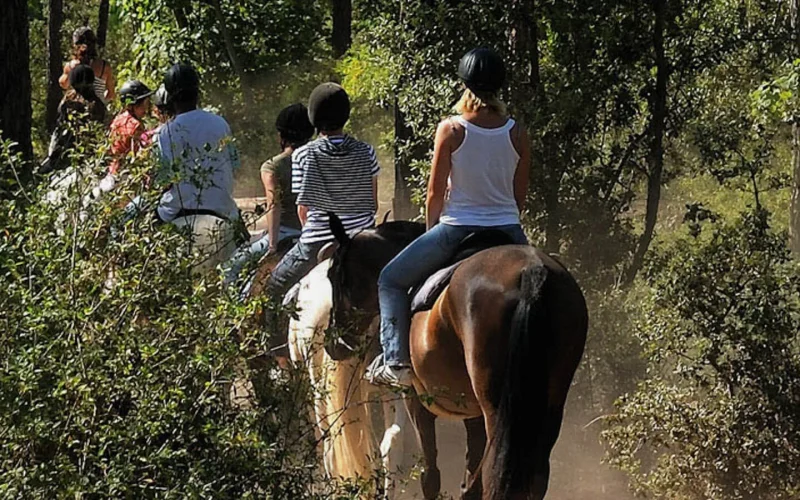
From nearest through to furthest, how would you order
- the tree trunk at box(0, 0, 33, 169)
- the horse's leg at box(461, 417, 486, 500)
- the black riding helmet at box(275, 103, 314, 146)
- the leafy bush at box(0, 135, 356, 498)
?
the leafy bush at box(0, 135, 356, 498) → the horse's leg at box(461, 417, 486, 500) → the black riding helmet at box(275, 103, 314, 146) → the tree trunk at box(0, 0, 33, 169)

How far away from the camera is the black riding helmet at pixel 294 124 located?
350 inches

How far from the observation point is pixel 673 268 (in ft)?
25.3

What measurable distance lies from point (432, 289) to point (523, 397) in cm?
92

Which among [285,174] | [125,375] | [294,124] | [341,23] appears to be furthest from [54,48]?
[125,375]

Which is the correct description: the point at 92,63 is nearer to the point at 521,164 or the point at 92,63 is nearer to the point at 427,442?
the point at 427,442

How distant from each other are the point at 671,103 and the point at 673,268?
294cm

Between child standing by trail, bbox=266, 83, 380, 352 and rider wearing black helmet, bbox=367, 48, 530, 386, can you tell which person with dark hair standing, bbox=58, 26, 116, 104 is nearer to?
child standing by trail, bbox=266, 83, 380, 352

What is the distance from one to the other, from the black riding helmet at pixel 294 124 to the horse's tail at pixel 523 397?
123 inches

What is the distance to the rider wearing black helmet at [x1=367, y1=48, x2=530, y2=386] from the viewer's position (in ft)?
22.3

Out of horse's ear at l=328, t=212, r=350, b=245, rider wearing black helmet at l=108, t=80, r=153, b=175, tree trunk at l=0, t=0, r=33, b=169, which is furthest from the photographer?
tree trunk at l=0, t=0, r=33, b=169

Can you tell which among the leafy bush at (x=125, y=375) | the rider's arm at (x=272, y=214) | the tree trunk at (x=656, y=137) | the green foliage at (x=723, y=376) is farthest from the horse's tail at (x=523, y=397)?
the tree trunk at (x=656, y=137)

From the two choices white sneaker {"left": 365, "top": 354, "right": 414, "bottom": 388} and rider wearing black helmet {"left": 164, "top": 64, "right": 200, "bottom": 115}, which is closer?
white sneaker {"left": 365, "top": 354, "right": 414, "bottom": 388}

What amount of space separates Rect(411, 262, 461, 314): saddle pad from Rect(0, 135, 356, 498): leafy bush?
1.84 meters

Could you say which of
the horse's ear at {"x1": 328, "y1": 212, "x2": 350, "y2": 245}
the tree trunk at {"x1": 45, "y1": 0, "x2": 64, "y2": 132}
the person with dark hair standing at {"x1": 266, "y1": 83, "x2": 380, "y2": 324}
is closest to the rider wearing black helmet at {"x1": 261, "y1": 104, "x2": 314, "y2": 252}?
the person with dark hair standing at {"x1": 266, "y1": 83, "x2": 380, "y2": 324}
